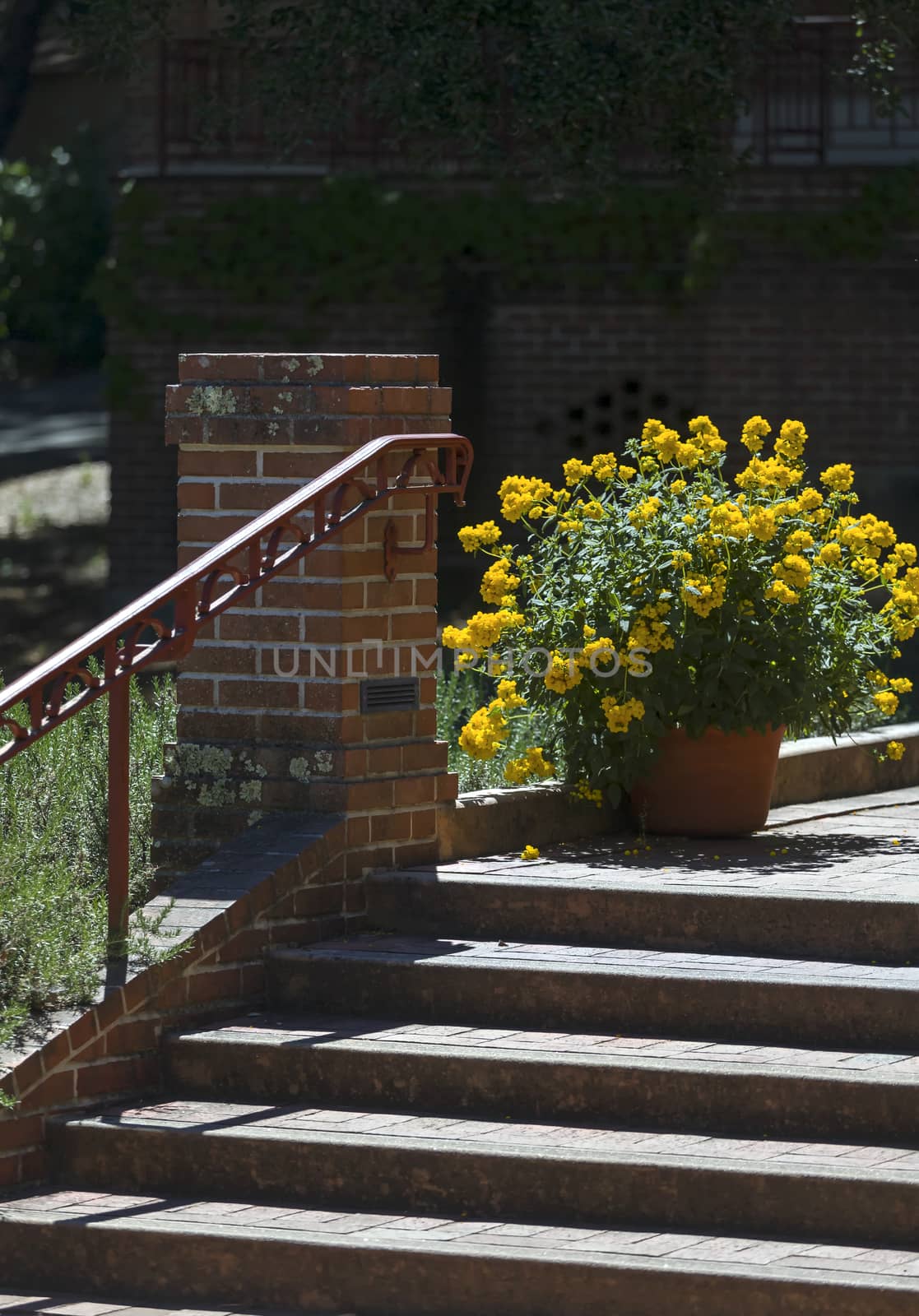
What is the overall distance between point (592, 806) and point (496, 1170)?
1.97m

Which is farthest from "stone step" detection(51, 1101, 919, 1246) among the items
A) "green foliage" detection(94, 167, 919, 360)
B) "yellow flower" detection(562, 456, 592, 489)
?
"green foliage" detection(94, 167, 919, 360)

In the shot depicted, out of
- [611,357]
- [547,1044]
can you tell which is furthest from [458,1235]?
[611,357]

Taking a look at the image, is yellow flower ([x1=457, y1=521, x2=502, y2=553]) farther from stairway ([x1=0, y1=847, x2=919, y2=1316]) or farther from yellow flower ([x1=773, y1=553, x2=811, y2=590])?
stairway ([x1=0, y1=847, x2=919, y2=1316])

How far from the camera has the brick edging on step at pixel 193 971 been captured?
490 centimetres

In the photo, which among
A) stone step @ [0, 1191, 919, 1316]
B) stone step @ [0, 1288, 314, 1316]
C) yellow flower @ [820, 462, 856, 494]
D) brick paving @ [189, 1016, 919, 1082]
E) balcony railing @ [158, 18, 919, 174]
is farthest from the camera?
balcony railing @ [158, 18, 919, 174]

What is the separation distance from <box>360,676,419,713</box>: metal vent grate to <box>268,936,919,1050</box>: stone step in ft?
2.13

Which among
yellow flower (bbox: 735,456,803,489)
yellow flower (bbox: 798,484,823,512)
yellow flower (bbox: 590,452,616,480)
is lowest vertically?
yellow flower (bbox: 798,484,823,512)

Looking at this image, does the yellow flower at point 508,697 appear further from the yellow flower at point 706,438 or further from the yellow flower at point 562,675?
the yellow flower at point 706,438

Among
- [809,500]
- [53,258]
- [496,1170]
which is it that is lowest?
[496,1170]

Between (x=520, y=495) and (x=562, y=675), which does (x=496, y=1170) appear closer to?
(x=562, y=675)

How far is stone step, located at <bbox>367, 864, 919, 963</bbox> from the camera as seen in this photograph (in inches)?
208

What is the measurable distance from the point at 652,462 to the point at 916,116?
1018 cm

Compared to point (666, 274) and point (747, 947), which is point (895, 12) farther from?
point (747, 947)

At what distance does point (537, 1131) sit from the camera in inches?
188
